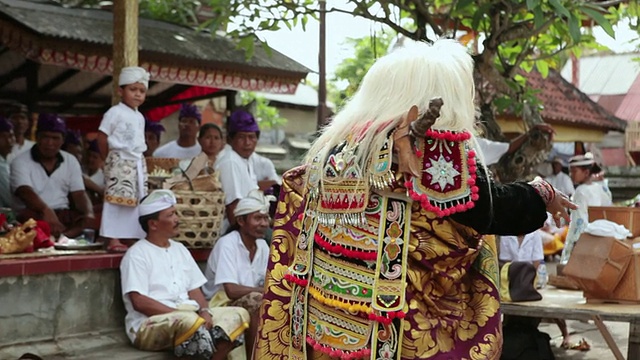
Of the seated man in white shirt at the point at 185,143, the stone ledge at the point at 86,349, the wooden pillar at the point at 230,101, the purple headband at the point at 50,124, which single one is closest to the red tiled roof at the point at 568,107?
the wooden pillar at the point at 230,101

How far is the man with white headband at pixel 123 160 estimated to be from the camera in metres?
6.15

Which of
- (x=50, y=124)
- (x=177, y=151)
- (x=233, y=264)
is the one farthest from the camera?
(x=177, y=151)

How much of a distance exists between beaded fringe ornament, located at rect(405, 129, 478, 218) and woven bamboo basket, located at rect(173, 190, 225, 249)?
375cm

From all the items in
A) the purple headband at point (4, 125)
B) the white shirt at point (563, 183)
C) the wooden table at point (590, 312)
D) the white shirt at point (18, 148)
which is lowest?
the wooden table at point (590, 312)

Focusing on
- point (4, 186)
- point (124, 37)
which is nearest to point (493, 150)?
point (124, 37)

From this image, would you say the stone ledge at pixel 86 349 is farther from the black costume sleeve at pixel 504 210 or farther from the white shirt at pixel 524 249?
the white shirt at pixel 524 249

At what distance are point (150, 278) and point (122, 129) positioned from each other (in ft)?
3.56

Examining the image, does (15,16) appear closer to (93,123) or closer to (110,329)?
(110,329)

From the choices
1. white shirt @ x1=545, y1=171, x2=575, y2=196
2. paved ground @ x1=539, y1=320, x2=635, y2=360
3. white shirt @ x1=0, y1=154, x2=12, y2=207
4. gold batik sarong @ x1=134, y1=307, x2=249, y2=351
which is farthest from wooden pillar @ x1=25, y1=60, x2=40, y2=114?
white shirt @ x1=545, y1=171, x2=575, y2=196

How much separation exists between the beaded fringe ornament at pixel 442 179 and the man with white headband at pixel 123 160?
11.9 ft

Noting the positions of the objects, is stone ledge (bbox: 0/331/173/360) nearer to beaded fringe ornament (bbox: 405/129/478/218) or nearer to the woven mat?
the woven mat

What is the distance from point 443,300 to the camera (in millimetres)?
3176

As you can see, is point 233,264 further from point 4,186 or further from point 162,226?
point 4,186

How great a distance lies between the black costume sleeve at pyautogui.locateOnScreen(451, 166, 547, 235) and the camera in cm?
299
